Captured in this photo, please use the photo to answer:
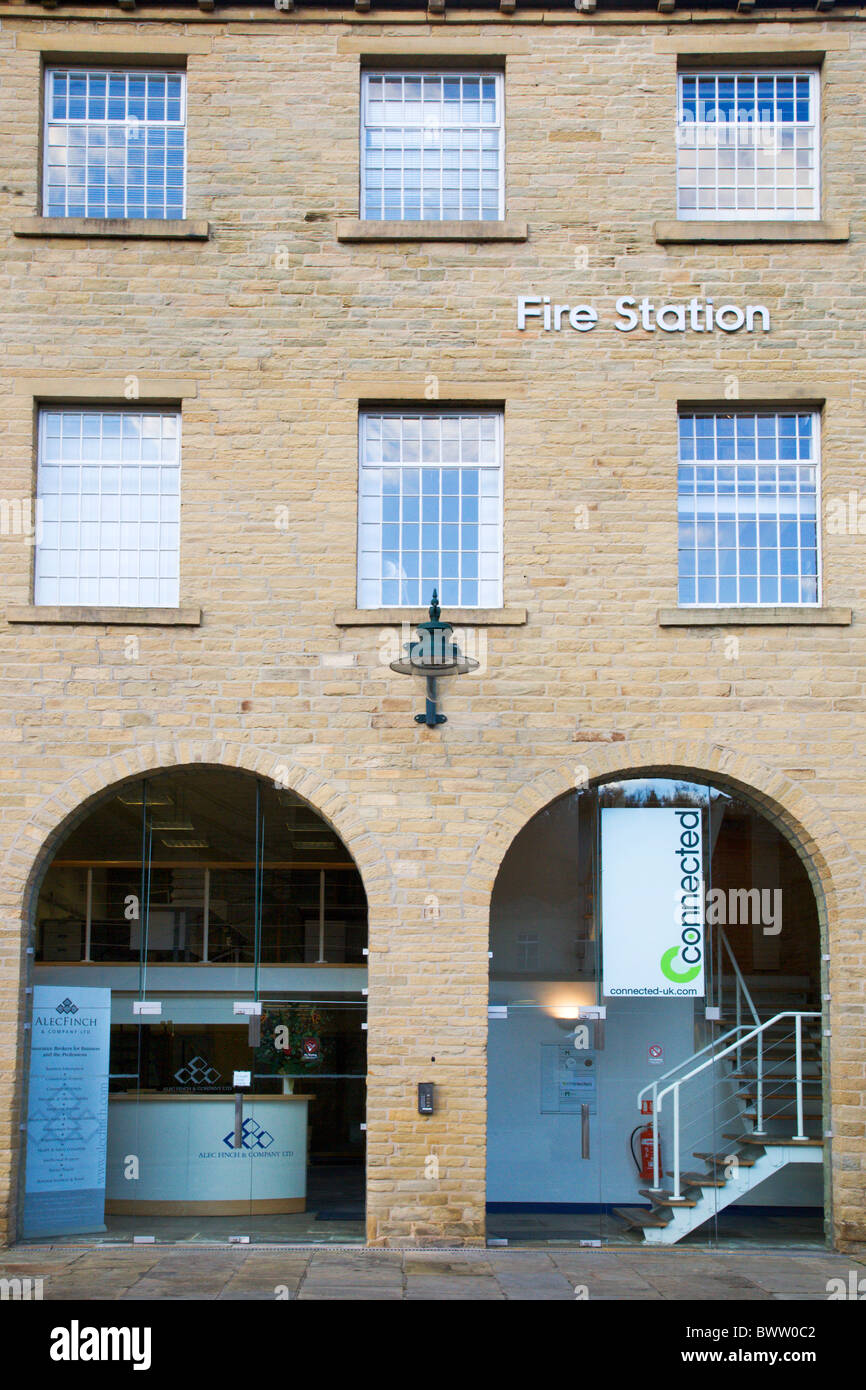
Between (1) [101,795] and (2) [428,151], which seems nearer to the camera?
(1) [101,795]

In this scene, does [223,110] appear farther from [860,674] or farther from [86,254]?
[860,674]

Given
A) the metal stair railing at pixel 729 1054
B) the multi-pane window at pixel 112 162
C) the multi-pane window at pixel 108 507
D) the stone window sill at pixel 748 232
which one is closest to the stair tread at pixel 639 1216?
the metal stair railing at pixel 729 1054

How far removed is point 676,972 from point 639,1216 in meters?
2.16

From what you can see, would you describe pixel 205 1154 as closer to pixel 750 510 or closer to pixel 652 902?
pixel 652 902

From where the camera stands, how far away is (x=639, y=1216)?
12820mm

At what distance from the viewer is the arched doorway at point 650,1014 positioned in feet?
42.3

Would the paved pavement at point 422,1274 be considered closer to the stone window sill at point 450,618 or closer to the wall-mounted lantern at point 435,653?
the wall-mounted lantern at point 435,653

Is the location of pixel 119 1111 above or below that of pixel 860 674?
below

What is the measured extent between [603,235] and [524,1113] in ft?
26.3

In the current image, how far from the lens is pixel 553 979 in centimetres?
1323

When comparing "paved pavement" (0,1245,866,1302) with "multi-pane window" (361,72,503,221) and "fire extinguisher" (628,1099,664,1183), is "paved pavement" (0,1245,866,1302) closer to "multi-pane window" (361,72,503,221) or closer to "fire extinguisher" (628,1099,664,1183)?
"fire extinguisher" (628,1099,664,1183)

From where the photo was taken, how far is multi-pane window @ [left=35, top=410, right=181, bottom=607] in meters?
13.1

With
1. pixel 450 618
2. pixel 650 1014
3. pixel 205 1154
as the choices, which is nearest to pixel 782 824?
pixel 650 1014

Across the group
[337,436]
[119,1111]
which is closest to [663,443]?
[337,436]
